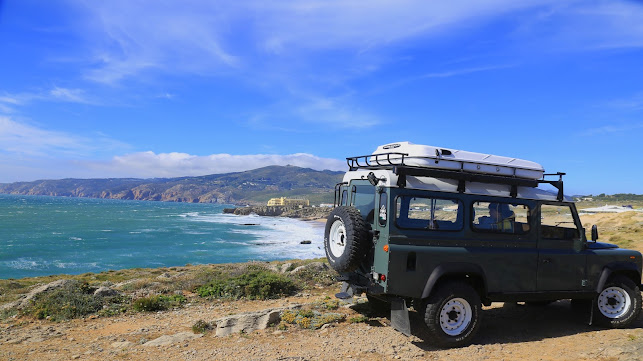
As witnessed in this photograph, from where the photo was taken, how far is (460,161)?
6.61 meters

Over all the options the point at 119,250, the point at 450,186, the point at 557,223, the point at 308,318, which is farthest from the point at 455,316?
the point at 119,250

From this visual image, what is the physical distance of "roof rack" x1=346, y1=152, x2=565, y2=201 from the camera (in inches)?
246

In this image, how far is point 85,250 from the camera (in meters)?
49.5

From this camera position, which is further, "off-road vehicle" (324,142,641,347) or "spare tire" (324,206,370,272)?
"spare tire" (324,206,370,272)

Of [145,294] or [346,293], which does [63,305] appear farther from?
[346,293]

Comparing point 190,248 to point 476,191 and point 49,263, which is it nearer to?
point 49,263

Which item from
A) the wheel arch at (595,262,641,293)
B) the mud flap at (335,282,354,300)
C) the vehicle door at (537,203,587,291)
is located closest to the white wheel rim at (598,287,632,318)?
the wheel arch at (595,262,641,293)

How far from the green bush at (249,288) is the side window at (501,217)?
19.7 ft

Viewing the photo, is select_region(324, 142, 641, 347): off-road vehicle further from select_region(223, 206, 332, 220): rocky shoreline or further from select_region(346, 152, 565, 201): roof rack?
select_region(223, 206, 332, 220): rocky shoreline

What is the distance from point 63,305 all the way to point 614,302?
11.4m

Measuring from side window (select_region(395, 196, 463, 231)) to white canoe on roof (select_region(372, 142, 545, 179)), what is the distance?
1.82 ft

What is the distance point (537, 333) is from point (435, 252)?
2.91m

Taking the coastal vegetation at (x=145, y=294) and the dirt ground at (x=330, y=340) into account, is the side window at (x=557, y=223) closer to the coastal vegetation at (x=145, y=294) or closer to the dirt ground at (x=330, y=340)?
the dirt ground at (x=330, y=340)

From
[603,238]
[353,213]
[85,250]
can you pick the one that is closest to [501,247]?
[353,213]
